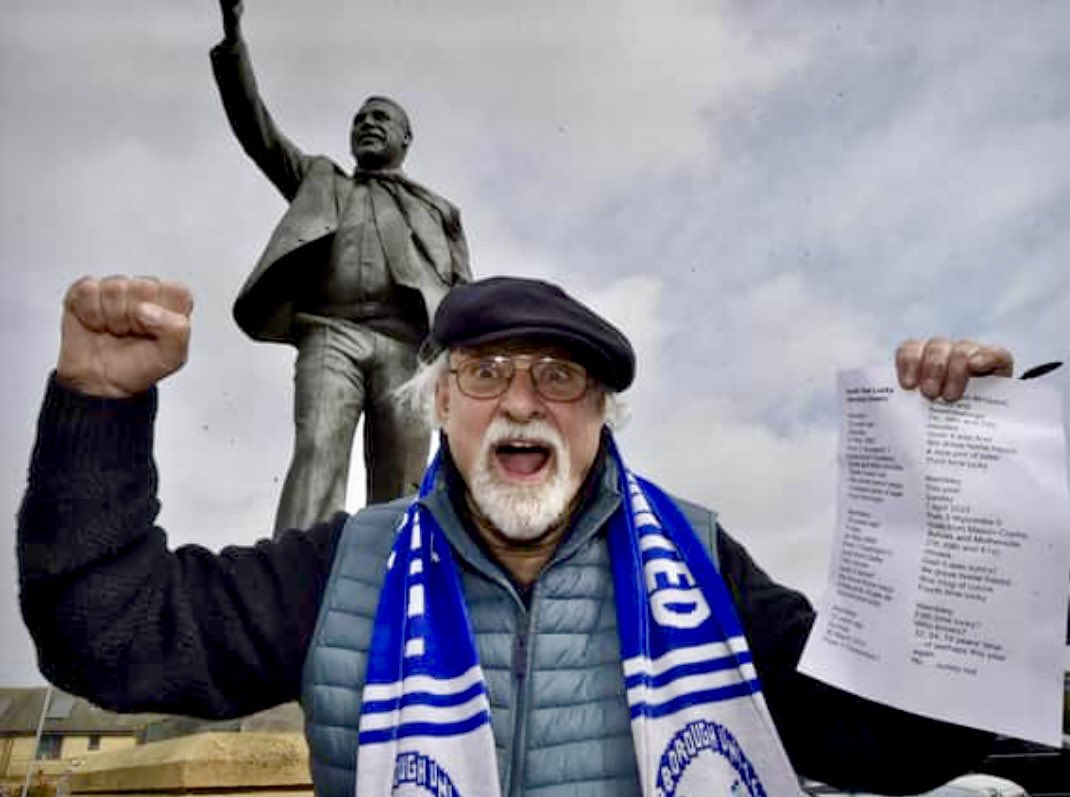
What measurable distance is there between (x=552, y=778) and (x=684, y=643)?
15.3 inches

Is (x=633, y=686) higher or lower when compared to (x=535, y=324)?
lower

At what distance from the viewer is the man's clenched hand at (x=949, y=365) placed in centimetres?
133

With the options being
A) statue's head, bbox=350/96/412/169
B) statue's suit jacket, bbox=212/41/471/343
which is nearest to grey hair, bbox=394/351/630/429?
statue's suit jacket, bbox=212/41/471/343

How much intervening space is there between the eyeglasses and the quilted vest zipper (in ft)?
1.50

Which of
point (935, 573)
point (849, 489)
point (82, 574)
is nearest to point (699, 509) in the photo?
point (849, 489)

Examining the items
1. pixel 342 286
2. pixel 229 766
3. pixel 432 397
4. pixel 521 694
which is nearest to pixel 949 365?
pixel 521 694

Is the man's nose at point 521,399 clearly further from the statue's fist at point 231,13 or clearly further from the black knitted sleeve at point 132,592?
the statue's fist at point 231,13

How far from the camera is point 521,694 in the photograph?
153 cm

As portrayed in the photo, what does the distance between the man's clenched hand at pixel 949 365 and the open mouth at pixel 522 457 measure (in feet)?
2.54

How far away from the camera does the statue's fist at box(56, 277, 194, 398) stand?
4.42 ft

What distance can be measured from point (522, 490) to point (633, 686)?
0.45m

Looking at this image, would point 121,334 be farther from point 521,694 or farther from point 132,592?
point 521,694

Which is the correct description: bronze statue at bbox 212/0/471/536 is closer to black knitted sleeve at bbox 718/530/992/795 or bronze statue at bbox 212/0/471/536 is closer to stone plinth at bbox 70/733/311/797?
stone plinth at bbox 70/733/311/797

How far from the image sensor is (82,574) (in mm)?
1387
